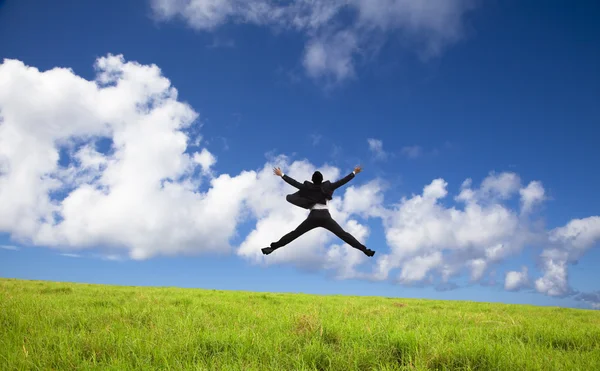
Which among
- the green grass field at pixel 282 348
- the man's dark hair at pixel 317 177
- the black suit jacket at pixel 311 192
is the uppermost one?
the man's dark hair at pixel 317 177

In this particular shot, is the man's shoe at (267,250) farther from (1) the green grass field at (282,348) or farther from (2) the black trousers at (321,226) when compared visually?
(1) the green grass field at (282,348)

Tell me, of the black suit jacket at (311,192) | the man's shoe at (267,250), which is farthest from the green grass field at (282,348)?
the black suit jacket at (311,192)

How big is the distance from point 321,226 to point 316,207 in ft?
1.51

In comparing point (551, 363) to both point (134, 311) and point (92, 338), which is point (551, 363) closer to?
point (92, 338)

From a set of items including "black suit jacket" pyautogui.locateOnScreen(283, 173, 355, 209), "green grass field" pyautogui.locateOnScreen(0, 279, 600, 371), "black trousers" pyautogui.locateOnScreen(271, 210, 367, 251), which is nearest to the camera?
"green grass field" pyautogui.locateOnScreen(0, 279, 600, 371)

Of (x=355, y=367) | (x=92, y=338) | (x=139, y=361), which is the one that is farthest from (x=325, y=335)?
(x=92, y=338)

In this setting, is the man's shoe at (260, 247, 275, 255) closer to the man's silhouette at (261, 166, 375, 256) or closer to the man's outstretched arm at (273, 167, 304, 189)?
the man's silhouette at (261, 166, 375, 256)

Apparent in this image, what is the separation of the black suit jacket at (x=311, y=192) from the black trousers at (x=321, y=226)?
0.84 ft

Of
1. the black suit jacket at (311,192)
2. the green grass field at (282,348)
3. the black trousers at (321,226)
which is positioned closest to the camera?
the green grass field at (282,348)

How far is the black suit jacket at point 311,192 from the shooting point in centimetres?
814

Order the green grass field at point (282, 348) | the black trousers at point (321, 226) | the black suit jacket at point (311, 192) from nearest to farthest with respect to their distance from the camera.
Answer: the green grass field at point (282, 348), the black trousers at point (321, 226), the black suit jacket at point (311, 192)

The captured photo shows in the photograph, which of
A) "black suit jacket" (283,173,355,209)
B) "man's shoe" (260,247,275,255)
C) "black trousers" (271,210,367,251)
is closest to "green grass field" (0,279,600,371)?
Answer: "man's shoe" (260,247,275,255)

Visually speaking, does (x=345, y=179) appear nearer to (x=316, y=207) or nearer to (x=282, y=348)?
(x=316, y=207)

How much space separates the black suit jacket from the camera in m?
8.14
